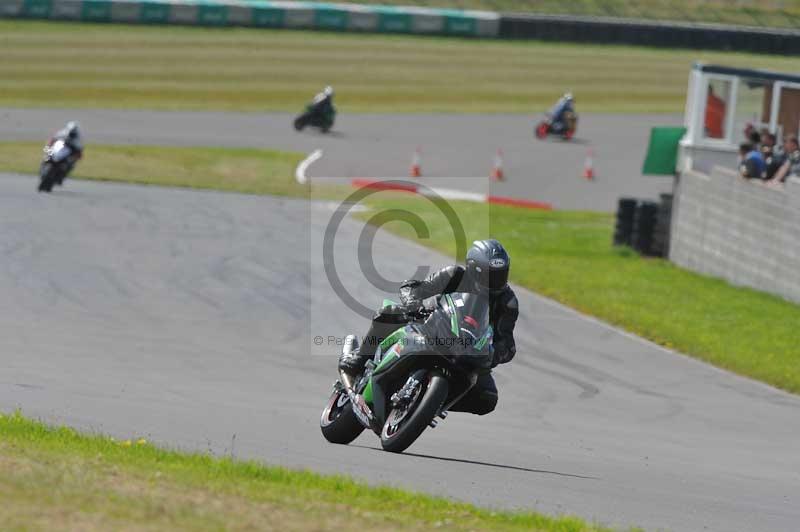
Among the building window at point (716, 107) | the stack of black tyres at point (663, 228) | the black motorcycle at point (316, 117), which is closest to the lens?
the building window at point (716, 107)

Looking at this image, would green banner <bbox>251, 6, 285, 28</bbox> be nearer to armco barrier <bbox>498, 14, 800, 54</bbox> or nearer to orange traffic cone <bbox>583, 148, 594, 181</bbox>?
armco barrier <bbox>498, 14, 800, 54</bbox>

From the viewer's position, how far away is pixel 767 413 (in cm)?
1411

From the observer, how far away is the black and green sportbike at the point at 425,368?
931cm

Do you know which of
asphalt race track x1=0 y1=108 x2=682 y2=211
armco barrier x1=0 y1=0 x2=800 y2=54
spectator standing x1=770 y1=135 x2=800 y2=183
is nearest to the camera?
spectator standing x1=770 y1=135 x2=800 y2=183

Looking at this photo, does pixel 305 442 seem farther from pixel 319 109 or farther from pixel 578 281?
pixel 319 109

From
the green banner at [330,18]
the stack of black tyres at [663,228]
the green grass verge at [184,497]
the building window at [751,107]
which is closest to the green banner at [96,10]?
the green banner at [330,18]

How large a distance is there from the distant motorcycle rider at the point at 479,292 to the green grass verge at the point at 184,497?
1880 millimetres

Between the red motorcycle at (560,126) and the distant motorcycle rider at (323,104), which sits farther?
the red motorcycle at (560,126)

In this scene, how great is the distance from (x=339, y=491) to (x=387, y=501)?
32 cm

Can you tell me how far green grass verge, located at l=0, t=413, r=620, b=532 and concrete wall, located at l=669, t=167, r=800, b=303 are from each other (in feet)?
44.2

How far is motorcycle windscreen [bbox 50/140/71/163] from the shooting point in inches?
1048

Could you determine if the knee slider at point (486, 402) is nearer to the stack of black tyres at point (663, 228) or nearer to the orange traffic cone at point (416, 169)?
the stack of black tyres at point (663, 228)

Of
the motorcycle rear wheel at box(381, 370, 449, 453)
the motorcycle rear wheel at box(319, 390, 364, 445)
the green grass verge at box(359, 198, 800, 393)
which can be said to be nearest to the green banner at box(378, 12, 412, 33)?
the green grass verge at box(359, 198, 800, 393)

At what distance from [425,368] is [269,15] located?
177 ft
